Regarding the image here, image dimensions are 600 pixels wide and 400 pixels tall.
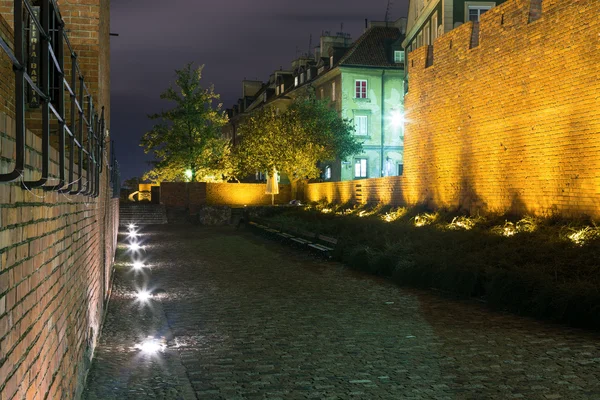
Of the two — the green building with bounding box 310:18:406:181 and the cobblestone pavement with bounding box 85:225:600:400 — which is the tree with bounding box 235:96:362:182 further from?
the cobblestone pavement with bounding box 85:225:600:400

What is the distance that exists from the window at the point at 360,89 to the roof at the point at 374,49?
1.36 meters

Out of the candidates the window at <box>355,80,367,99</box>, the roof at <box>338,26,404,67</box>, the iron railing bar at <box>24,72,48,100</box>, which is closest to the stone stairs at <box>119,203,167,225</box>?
the window at <box>355,80,367,99</box>

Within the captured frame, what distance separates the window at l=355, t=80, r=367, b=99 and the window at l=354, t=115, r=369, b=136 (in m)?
1.55

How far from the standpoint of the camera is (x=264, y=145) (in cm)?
4397

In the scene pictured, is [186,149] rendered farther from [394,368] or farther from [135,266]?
[394,368]

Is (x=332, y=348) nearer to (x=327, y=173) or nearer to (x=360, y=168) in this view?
(x=360, y=168)

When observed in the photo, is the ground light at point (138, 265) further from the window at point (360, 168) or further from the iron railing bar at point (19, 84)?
the window at point (360, 168)

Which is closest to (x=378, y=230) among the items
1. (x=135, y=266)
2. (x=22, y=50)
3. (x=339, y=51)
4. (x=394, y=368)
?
(x=135, y=266)

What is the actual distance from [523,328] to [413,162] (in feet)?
46.7

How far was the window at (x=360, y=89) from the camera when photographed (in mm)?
48406

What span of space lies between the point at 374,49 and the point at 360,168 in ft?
30.2

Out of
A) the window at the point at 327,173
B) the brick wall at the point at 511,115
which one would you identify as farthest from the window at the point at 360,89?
the brick wall at the point at 511,115

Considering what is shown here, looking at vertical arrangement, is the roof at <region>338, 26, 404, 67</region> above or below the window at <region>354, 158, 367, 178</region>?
above

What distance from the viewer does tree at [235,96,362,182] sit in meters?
43.3
